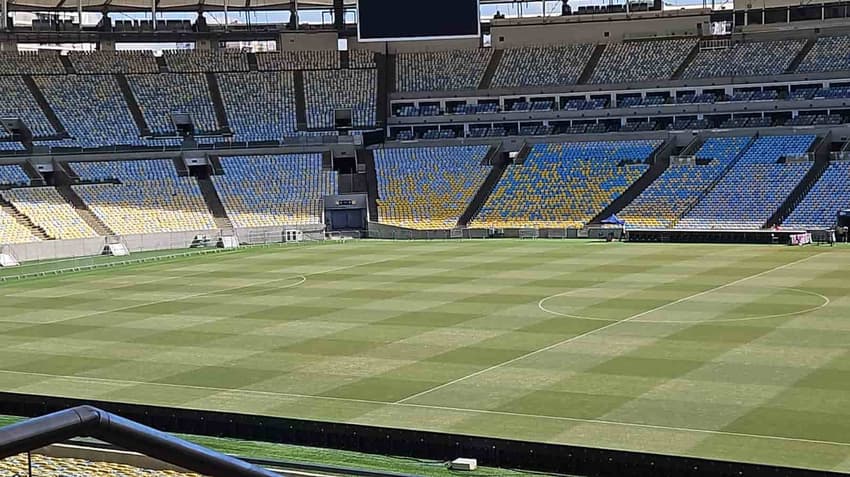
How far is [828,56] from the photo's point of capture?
2689 inches

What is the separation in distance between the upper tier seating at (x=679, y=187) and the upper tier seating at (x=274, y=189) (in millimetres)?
17935

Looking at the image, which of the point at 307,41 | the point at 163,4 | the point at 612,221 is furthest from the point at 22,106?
the point at 612,221

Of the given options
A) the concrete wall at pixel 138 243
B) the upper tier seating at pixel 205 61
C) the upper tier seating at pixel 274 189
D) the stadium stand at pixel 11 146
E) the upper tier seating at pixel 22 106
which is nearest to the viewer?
the concrete wall at pixel 138 243

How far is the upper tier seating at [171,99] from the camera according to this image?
71188mm

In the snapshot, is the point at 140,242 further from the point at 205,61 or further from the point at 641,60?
the point at 641,60

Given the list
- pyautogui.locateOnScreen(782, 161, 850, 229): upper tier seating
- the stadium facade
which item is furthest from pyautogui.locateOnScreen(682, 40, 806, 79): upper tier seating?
pyautogui.locateOnScreen(782, 161, 850, 229): upper tier seating

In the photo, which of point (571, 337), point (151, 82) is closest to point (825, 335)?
point (571, 337)

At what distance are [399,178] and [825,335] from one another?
1698 inches

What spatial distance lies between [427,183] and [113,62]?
79.6 ft

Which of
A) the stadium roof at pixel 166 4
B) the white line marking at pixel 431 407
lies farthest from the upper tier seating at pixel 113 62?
the white line marking at pixel 431 407

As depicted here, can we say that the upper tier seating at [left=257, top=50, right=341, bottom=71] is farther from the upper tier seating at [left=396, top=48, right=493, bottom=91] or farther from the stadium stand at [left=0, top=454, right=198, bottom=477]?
the stadium stand at [left=0, top=454, right=198, bottom=477]

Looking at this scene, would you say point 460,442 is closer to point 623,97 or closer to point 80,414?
point 80,414

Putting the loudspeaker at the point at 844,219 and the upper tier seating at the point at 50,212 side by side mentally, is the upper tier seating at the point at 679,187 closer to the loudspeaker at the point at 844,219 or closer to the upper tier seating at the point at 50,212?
the loudspeaker at the point at 844,219

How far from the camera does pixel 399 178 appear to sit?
6750 centimetres
